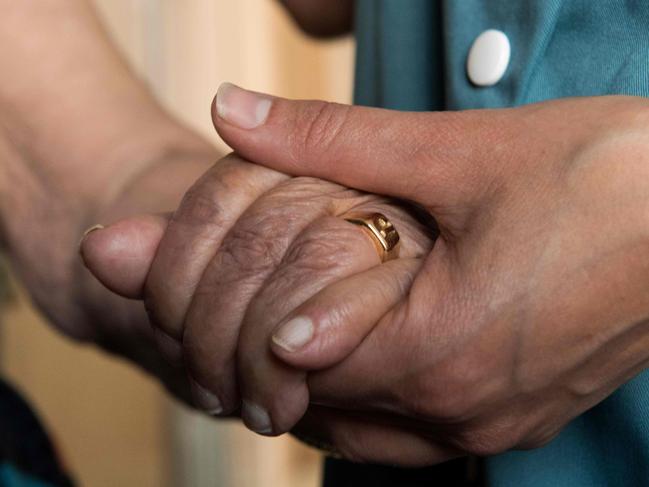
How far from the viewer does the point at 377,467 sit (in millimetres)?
762

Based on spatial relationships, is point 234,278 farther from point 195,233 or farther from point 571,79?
point 571,79

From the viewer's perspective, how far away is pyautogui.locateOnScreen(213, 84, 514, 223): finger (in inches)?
20.3

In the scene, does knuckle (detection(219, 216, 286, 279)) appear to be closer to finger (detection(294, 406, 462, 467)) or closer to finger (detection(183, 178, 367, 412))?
finger (detection(183, 178, 367, 412))

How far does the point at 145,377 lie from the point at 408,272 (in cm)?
159

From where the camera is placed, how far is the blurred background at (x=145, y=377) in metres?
1.94

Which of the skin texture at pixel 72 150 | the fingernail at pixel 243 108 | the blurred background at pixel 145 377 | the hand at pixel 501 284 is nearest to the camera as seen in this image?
the hand at pixel 501 284

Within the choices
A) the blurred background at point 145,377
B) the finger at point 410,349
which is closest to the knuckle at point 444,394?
the finger at point 410,349

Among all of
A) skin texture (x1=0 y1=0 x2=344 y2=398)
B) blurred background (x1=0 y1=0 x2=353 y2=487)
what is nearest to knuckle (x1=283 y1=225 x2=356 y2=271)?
skin texture (x1=0 y1=0 x2=344 y2=398)

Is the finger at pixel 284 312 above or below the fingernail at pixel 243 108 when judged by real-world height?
below

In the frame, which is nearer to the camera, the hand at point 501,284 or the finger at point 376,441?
the hand at point 501,284

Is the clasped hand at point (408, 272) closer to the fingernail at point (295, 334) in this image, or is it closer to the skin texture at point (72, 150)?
the fingernail at point (295, 334)

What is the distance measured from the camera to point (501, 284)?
0.48 metres

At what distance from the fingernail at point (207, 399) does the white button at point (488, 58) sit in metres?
0.26

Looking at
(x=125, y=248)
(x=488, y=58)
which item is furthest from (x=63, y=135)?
(x=488, y=58)
